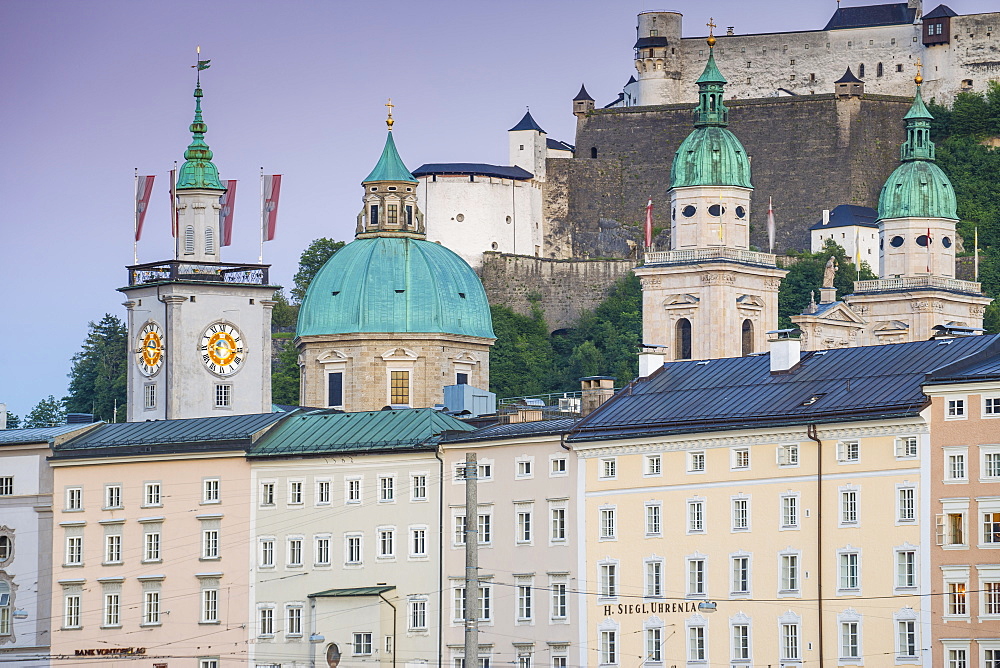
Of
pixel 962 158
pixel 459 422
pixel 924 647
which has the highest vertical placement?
pixel 962 158

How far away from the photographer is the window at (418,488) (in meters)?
97.8

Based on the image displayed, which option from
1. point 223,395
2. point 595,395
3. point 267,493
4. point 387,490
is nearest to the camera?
point 387,490

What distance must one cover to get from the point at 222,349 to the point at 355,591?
18970mm

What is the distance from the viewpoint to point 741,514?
3489 inches

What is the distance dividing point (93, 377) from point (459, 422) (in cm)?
5190

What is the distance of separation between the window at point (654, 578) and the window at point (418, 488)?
9811 millimetres

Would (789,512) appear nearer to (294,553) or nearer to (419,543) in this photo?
(419,543)

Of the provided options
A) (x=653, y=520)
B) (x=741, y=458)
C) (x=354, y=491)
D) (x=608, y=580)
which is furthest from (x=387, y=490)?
(x=741, y=458)

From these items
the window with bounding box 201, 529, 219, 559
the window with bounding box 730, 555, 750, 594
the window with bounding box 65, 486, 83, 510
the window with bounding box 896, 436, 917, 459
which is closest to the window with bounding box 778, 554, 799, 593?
the window with bounding box 730, 555, 750, 594

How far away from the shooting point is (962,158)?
609ft

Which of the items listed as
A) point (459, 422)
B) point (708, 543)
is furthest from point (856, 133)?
point (708, 543)

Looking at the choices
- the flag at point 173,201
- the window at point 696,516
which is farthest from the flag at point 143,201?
the window at point 696,516

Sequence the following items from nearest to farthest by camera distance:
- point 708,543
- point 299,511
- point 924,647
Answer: point 924,647 < point 708,543 < point 299,511

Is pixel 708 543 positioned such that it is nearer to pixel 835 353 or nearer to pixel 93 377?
pixel 835 353
